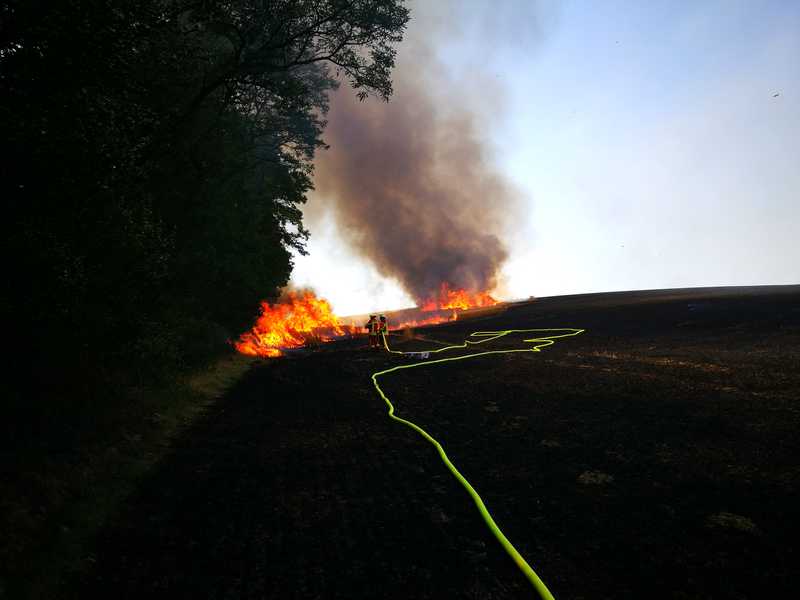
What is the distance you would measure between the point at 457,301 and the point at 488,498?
43.4m

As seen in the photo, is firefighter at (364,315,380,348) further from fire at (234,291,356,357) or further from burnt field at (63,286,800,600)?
burnt field at (63,286,800,600)

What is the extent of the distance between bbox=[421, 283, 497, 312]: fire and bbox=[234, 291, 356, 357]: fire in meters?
15.8

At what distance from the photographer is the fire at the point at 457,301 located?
152 ft

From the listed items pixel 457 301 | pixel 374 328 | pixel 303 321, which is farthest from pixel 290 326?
pixel 457 301

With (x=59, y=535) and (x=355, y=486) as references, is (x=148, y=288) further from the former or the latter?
(x=355, y=486)

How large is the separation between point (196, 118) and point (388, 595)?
10.2 m

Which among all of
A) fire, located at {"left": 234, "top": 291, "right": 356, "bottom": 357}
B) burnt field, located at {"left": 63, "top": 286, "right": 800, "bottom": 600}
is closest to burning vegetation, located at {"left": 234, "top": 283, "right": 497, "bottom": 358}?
fire, located at {"left": 234, "top": 291, "right": 356, "bottom": 357}

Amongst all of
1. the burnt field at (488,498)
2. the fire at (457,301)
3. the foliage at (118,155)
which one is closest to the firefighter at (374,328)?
the foliage at (118,155)

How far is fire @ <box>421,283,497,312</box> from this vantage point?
152 feet

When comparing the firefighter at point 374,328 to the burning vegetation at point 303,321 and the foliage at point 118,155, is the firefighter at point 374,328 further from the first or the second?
the foliage at point 118,155

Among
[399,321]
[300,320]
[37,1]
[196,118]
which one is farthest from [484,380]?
[399,321]

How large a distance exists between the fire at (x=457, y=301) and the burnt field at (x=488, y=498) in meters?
37.4

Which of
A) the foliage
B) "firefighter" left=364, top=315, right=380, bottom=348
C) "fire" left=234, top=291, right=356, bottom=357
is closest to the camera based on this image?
the foliage

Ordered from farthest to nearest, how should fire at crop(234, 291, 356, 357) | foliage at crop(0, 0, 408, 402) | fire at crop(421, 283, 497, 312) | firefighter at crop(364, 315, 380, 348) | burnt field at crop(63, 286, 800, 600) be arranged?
fire at crop(421, 283, 497, 312), fire at crop(234, 291, 356, 357), firefighter at crop(364, 315, 380, 348), foliage at crop(0, 0, 408, 402), burnt field at crop(63, 286, 800, 600)
